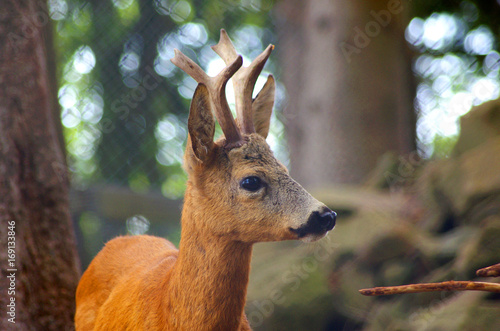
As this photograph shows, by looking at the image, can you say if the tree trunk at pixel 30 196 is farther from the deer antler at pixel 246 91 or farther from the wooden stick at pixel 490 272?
the wooden stick at pixel 490 272

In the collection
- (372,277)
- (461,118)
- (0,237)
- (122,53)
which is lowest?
(0,237)

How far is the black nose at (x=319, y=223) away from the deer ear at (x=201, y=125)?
49 cm

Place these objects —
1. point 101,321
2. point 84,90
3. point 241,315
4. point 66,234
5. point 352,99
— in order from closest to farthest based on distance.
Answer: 1. point 241,315
2. point 101,321
3. point 66,234
4. point 84,90
5. point 352,99

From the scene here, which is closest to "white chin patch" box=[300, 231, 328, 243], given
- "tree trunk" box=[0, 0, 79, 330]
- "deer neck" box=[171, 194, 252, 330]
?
"deer neck" box=[171, 194, 252, 330]

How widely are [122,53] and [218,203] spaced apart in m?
3.10

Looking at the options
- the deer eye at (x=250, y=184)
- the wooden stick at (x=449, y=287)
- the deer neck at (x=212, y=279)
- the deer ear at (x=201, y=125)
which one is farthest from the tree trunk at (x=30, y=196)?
the wooden stick at (x=449, y=287)

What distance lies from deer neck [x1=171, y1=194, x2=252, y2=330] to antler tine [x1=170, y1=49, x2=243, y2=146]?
1.10ft

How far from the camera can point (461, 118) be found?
11.3 ft

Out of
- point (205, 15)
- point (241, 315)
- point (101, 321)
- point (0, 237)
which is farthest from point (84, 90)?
point (241, 315)

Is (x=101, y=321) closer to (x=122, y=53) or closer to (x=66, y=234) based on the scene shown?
(x=66, y=234)

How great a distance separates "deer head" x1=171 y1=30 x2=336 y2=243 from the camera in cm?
174

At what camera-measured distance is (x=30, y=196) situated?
2447 mm

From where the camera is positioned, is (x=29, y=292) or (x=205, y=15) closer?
(x=29, y=292)

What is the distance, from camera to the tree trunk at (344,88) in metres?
4.64
